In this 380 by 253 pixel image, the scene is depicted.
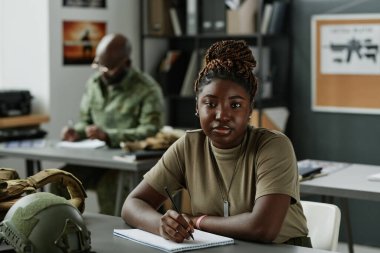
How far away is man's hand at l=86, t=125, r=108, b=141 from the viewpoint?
457 cm

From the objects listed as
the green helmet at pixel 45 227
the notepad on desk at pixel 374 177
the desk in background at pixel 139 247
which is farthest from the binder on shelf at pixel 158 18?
the green helmet at pixel 45 227

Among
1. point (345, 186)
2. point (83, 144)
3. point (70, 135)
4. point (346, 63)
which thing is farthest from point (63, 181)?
point (346, 63)

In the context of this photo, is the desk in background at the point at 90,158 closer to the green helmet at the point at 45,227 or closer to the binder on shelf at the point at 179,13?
the binder on shelf at the point at 179,13

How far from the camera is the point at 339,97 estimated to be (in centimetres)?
532

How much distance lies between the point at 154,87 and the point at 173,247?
2.78 meters

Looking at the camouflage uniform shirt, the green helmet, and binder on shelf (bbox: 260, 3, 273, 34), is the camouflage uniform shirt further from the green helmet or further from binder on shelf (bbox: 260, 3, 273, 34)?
the green helmet

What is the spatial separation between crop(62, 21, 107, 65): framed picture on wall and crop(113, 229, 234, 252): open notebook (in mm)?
3436

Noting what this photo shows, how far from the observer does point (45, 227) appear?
75.5 inches

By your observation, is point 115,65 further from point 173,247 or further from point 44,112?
point 173,247

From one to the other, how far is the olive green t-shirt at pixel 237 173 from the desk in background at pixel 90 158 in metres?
1.53

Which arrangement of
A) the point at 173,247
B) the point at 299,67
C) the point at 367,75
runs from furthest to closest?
the point at 299,67
the point at 367,75
the point at 173,247

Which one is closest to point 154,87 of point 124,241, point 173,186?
point 173,186

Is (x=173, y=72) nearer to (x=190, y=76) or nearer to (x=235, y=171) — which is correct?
(x=190, y=76)

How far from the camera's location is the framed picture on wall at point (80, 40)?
5582 millimetres
